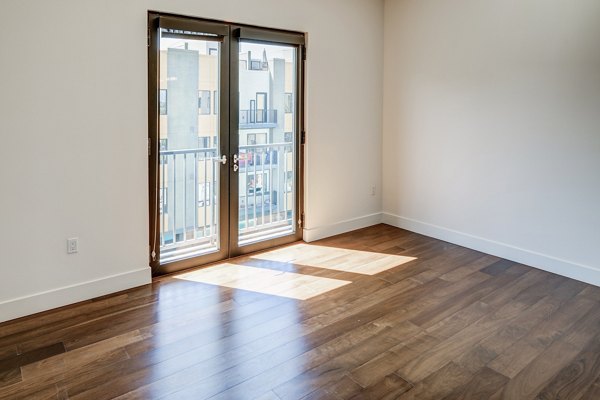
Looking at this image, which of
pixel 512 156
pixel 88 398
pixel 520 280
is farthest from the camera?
pixel 512 156

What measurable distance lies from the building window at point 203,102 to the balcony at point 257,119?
0.36 m

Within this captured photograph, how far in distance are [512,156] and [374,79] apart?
1845mm

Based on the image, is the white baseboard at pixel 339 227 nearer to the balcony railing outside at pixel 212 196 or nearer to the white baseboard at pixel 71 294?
the balcony railing outside at pixel 212 196

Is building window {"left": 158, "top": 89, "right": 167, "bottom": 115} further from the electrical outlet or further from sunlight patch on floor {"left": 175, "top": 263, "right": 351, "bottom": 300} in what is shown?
sunlight patch on floor {"left": 175, "top": 263, "right": 351, "bottom": 300}

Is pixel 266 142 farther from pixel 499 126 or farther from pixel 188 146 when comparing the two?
pixel 499 126

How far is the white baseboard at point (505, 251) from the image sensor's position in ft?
12.2

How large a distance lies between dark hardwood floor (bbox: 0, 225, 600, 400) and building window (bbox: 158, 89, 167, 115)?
1407 millimetres

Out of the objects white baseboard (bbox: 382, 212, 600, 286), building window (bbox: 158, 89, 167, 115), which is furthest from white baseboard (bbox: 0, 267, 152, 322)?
white baseboard (bbox: 382, 212, 600, 286)

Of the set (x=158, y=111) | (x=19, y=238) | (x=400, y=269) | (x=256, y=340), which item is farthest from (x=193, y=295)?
(x=400, y=269)

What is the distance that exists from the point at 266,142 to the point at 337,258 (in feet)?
4.46

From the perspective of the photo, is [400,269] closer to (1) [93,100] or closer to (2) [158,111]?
(2) [158,111]

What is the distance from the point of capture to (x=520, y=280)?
12.3 feet

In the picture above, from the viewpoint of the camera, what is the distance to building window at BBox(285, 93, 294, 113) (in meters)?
4.49

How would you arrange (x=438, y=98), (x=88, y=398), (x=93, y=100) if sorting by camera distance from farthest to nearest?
1. (x=438, y=98)
2. (x=93, y=100)
3. (x=88, y=398)
